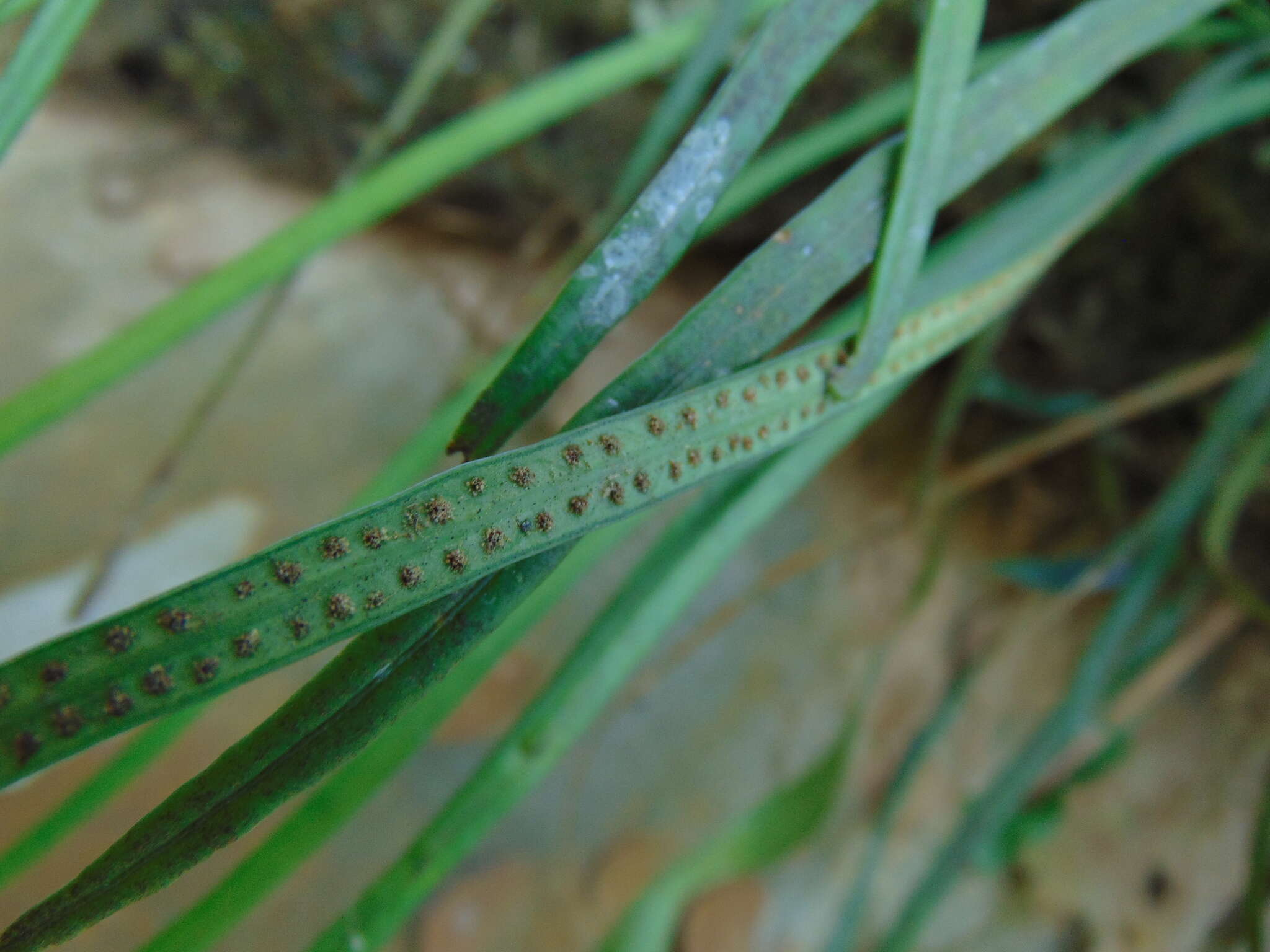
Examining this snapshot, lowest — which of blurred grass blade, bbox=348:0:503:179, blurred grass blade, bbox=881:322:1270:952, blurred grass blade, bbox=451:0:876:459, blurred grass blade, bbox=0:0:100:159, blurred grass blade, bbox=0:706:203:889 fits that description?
blurred grass blade, bbox=881:322:1270:952

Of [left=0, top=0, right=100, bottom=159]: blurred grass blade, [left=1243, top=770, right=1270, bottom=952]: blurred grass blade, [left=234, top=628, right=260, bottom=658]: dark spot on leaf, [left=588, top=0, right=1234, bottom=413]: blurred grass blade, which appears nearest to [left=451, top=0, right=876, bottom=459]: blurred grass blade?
[left=588, top=0, right=1234, bottom=413]: blurred grass blade

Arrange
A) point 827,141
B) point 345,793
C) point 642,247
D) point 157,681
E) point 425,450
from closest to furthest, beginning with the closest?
point 157,681, point 642,247, point 345,793, point 425,450, point 827,141

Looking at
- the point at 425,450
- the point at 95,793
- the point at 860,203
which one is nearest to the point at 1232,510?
the point at 860,203

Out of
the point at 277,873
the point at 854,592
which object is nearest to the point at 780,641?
the point at 854,592

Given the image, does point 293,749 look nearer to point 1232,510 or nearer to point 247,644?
point 247,644

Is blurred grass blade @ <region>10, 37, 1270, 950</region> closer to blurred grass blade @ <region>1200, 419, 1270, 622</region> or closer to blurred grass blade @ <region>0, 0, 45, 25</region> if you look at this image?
blurred grass blade @ <region>0, 0, 45, 25</region>

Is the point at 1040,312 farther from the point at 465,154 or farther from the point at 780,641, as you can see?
the point at 465,154

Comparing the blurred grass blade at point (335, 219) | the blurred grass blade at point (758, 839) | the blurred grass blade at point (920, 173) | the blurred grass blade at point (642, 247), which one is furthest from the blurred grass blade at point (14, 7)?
the blurred grass blade at point (758, 839)
